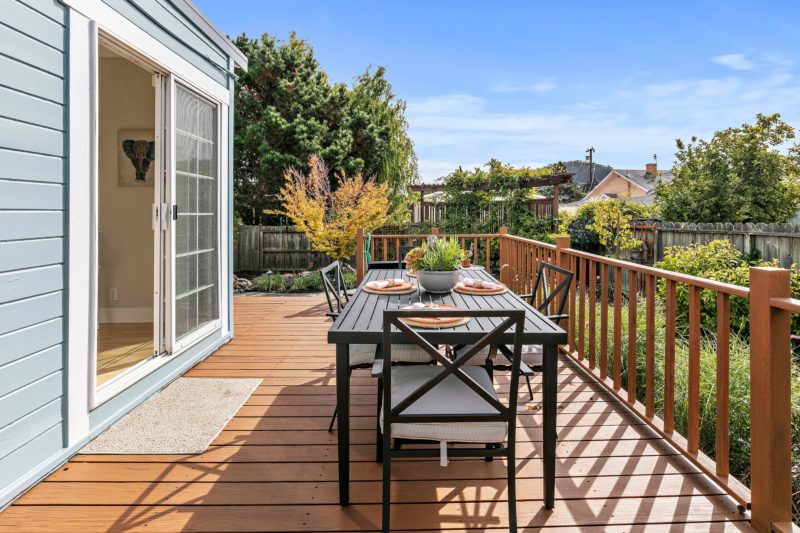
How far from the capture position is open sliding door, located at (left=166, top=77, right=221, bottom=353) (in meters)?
3.51

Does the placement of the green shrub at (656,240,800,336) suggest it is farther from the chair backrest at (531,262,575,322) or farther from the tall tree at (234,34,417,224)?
the tall tree at (234,34,417,224)

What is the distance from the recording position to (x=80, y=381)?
2482mm

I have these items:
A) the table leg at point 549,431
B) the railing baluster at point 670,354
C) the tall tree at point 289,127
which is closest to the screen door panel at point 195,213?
the table leg at point 549,431

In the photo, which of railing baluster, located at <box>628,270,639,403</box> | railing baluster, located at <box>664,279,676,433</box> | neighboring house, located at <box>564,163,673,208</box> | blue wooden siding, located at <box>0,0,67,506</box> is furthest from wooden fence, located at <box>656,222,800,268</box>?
neighboring house, located at <box>564,163,673,208</box>

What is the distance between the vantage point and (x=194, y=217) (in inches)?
154

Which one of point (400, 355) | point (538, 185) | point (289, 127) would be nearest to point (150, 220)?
point (400, 355)

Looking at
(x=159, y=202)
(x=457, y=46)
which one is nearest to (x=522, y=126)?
(x=457, y=46)

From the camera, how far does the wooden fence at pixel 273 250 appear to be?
10.8 metres

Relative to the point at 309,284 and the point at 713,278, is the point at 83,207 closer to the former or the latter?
the point at 713,278

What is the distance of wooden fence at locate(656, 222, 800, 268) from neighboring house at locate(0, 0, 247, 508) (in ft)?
20.4

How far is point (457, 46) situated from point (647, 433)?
12.6 m

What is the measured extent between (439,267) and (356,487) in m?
1.26

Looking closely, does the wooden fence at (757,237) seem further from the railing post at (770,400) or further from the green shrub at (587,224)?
the railing post at (770,400)

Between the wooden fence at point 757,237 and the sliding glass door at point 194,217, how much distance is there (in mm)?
6062
